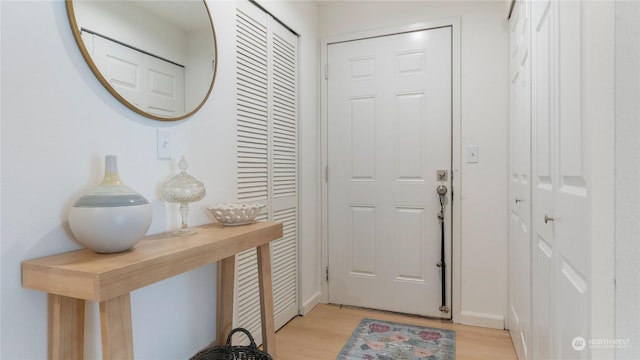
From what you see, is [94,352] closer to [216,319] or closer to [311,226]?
[216,319]

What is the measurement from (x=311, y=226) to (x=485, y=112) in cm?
149

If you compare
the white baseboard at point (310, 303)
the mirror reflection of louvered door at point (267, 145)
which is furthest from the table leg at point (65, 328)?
the white baseboard at point (310, 303)

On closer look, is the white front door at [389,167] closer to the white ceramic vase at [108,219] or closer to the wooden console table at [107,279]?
the wooden console table at [107,279]

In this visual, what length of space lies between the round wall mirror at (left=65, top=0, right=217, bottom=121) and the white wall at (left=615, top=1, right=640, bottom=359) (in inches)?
54.7

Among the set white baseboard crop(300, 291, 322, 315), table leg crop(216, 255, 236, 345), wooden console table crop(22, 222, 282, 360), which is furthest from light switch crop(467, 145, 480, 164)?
wooden console table crop(22, 222, 282, 360)

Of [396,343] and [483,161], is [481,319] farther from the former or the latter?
[483,161]

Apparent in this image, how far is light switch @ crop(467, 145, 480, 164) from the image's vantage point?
2422 millimetres

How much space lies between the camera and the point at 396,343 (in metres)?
2.17

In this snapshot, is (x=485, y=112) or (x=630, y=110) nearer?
(x=630, y=110)

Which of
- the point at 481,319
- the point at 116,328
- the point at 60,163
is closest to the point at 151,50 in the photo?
the point at 60,163

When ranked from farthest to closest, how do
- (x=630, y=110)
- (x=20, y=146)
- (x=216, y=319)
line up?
(x=216, y=319) < (x=20, y=146) < (x=630, y=110)

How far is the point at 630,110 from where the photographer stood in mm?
684

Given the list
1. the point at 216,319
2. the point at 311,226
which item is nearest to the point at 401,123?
the point at 311,226

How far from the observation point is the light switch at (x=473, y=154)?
242 cm
